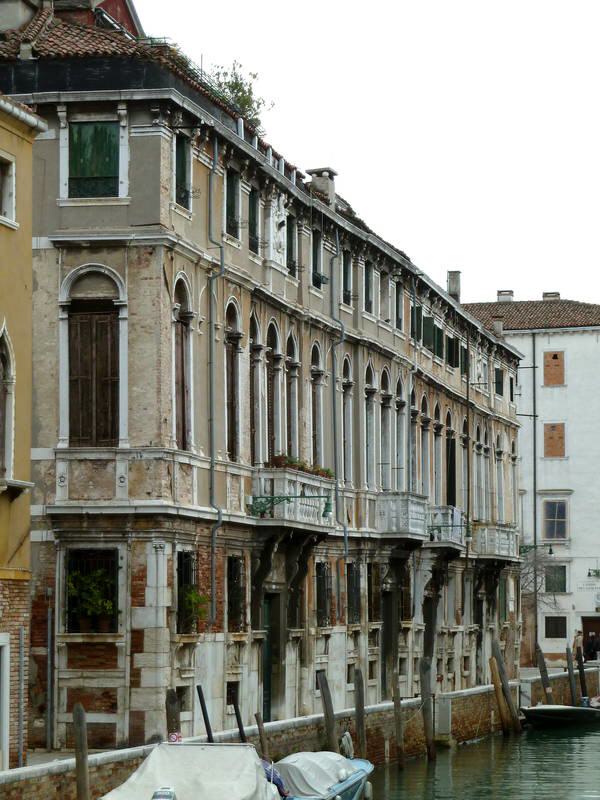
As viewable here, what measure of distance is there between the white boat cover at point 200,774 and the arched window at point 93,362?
19.9ft

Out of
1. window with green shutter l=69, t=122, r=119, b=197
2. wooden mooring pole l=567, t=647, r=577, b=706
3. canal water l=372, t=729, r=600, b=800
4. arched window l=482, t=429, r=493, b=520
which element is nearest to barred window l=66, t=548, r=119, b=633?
window with green shutter l=69, t=122, r=119, b=197

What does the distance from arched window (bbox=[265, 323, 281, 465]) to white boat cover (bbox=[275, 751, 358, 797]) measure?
21.7 ft

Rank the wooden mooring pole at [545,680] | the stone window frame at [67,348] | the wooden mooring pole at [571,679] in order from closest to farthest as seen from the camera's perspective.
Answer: the stone window frame at [67,348] → the wooden mooring pole at [545,680] → the wooden mooring pole at [571,679]

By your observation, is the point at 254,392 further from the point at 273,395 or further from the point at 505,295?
the point at 505,295

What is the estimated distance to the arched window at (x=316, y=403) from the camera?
33.1 m

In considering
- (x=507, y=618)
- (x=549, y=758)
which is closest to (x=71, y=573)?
(x=549, y=758)

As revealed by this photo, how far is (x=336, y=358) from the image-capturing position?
3409 centimetres

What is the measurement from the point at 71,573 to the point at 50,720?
1.94 meters

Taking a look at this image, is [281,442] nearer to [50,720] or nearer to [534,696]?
[50,720]

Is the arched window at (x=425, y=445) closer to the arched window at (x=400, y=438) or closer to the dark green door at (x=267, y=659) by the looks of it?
the arched window at (x=400, y=438)

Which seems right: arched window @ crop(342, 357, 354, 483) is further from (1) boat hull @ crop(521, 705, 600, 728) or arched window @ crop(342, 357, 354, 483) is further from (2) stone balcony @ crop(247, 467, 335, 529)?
(1) boat hull @ crop(521, 705, 600, 728)

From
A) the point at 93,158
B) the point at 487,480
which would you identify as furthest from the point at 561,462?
the point at 93,158

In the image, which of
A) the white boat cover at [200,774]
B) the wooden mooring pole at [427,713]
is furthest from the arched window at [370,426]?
the white boat cover at [200,774]

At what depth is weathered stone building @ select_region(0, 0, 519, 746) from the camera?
25.7 metres
